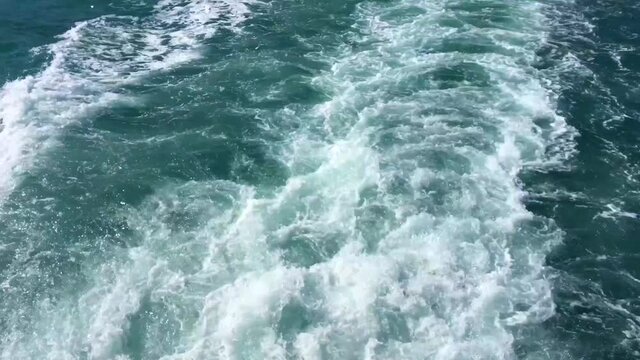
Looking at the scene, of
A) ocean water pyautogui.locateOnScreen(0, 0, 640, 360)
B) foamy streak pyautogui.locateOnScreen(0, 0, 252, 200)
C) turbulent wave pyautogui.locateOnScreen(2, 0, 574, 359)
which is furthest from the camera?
foamy streak pyautogui.locateOnScreen(0, 0, 252, 200)

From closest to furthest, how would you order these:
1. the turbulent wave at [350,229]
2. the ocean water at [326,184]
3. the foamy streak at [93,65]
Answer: the turbulent wave at [350,229] < the ocean water at [326,184] < the foamy streak at [93,65]

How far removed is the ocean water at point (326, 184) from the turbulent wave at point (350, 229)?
0.22 ft

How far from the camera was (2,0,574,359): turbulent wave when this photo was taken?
12.9 m

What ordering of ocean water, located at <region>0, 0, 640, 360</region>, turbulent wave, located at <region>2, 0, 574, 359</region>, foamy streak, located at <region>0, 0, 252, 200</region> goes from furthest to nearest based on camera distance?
1. foamy streak, located at <region>0, 0, 252, 200</region>
2. ocean water, located at <region>0, 0, 640, 360</region>
3. turbulent wave, located at <region>2, 0, 574, 359</region>

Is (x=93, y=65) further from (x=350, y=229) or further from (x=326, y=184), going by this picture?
(x=350, y=229)

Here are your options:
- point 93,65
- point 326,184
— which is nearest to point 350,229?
point 326,184

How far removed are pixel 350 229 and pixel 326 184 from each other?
2048 millimetres

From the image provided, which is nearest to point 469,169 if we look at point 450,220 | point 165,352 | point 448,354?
point 450,220

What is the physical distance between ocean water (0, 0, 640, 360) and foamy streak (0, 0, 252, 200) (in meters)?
0.10

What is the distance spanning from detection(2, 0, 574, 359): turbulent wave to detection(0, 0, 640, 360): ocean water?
7cm

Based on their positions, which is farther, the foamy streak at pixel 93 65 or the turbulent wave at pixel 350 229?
the foamy streak at pixel 93 65

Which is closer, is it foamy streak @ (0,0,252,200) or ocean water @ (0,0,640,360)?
ocean water @ (0,0,640,360)

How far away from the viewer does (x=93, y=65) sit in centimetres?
2228

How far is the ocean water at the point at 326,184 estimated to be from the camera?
13055 millimetres
